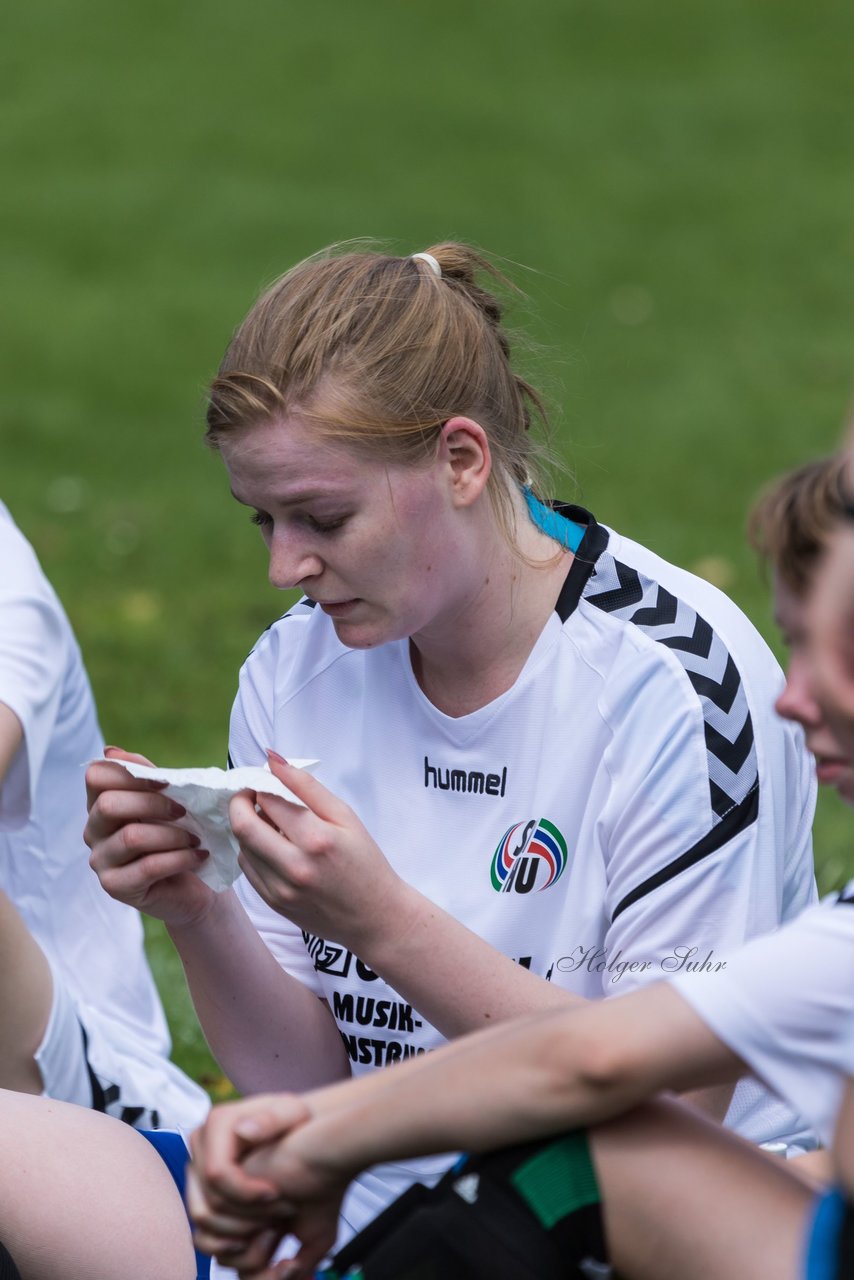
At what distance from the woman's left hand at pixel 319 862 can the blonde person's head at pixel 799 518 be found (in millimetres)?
699

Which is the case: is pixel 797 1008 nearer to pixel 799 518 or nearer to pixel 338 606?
pixel 799 518

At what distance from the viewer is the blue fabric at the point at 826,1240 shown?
192 centimetres

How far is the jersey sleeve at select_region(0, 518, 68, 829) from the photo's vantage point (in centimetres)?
317

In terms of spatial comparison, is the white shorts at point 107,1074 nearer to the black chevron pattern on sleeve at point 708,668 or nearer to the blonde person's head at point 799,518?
the black chevron pattern on sleeve at point 708,668

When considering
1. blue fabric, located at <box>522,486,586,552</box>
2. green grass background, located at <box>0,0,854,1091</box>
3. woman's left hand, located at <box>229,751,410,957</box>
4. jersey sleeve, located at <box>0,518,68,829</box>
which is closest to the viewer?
woman's left hand, located at <box>229,751,410,957</box>

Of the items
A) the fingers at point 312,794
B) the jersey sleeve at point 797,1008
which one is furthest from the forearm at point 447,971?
the jersey sleeve at point 797,1008

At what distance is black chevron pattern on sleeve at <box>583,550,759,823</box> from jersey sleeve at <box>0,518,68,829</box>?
1075 millimetres

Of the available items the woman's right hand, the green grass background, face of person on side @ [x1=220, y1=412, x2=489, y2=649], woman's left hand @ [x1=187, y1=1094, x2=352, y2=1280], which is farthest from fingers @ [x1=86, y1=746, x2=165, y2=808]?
the green grass background

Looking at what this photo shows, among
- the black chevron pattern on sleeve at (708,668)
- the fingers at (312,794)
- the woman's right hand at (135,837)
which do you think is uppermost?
the black chevron pattern on sleeve at (708,668)

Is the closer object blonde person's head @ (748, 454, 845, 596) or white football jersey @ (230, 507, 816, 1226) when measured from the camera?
blonde person's head @ (748, 454, 845, 596)

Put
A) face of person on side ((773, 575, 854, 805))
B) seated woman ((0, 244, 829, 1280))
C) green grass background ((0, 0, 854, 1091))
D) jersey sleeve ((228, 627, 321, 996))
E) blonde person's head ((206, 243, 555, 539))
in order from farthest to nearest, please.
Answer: green grass background ((0, 0, 854, 1091)) → jersey sleeve ((228, 627, 321, 996)) → blonde person's head ((206, 243, 555, 539)) → seated woman ((0, 244, 829, 1280)) → face of person on side ((773, 575, 854, 805))

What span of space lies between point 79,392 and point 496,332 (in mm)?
7294

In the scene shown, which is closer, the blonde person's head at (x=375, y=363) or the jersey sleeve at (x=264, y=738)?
the blonde person's head at (x=375, y=363)

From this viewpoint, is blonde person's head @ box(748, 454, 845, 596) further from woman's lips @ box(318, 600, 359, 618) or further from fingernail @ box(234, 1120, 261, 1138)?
fingernail @ box(234, 1120, 261, 1138)
